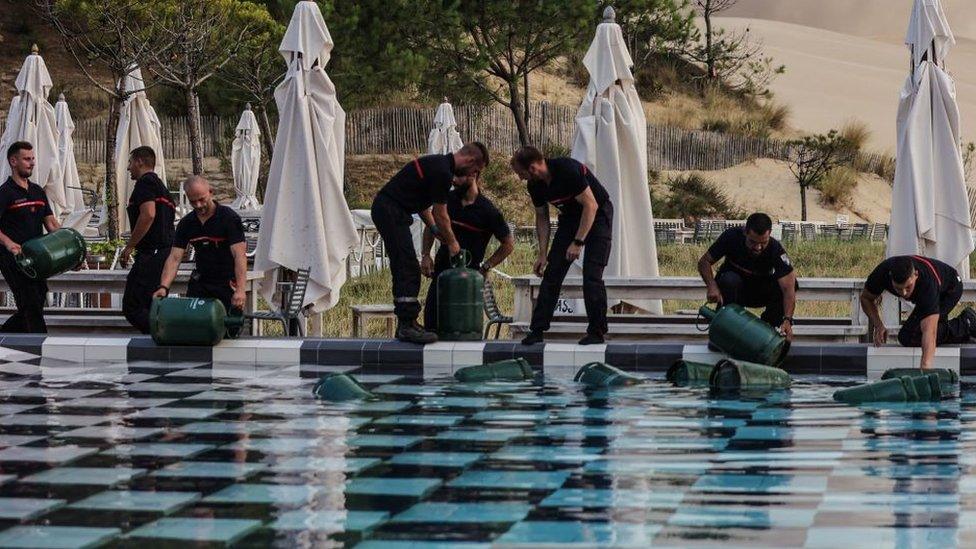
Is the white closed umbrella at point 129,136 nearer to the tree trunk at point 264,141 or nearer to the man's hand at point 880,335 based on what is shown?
the man's hand at point 880,335

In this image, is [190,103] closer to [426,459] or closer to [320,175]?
[320,175]

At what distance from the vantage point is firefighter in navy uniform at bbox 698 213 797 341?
11281 mm

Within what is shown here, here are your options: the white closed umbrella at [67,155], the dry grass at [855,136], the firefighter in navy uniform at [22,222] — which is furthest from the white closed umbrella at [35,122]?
the dry grass at [855,136]

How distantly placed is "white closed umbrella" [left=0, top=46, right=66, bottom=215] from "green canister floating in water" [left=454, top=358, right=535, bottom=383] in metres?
8.89

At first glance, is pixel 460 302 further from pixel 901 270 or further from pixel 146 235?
pixel 901 270

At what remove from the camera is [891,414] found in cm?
915

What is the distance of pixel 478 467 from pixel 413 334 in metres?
4.93

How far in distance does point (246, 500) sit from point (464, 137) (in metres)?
39.3

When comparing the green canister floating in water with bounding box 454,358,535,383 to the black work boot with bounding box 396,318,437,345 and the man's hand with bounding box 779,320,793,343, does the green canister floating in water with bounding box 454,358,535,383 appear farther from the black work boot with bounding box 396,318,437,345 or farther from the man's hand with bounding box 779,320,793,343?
the man's hand with bounding box 779,320,793,343

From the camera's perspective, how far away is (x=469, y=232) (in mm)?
12430

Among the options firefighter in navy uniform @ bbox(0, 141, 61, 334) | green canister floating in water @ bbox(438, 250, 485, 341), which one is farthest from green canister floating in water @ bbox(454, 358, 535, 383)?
firefighter in navy uniform @ bbox(0, 141, 61, 334)

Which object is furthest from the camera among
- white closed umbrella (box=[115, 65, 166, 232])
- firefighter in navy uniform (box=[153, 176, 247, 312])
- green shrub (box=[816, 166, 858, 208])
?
green shrub (box=[816, 166, 858, 208])

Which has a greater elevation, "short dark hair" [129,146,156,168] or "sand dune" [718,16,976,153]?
"sand dune" [718,16,976,153]

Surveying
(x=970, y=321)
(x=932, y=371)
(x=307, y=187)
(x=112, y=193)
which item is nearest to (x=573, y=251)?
(x=307, y=187)
